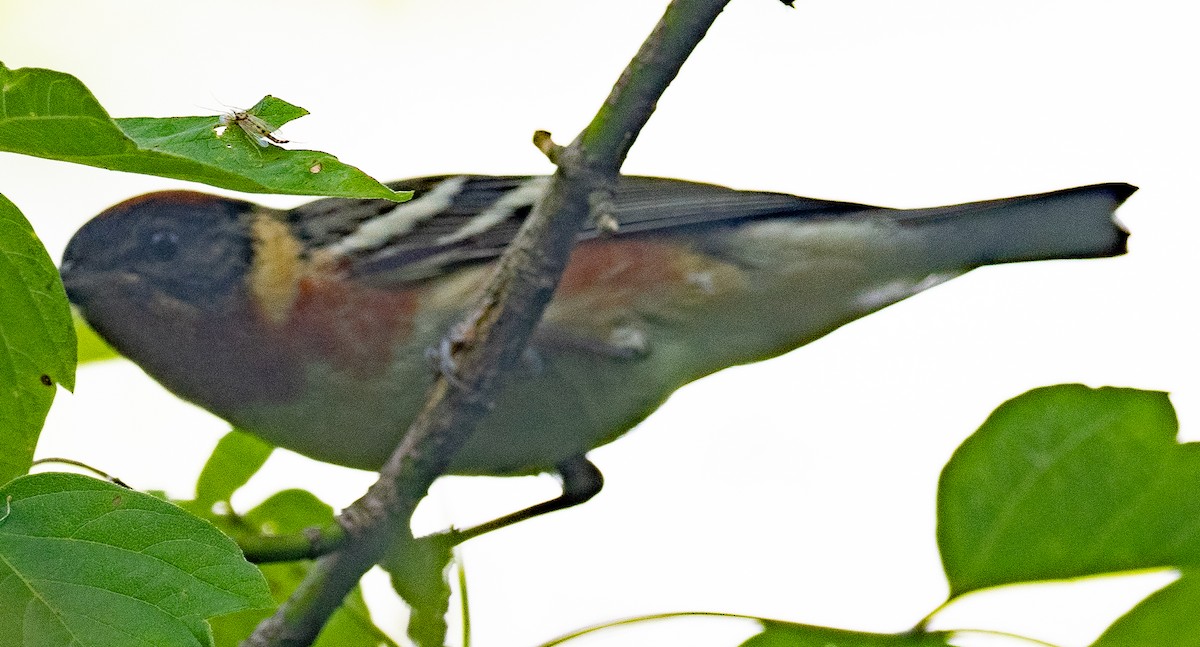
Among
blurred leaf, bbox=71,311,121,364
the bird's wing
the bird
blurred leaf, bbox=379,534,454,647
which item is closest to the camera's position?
blurred leaf, bbox=379,534,454,647

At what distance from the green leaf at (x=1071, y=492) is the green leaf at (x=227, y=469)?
3.92ft

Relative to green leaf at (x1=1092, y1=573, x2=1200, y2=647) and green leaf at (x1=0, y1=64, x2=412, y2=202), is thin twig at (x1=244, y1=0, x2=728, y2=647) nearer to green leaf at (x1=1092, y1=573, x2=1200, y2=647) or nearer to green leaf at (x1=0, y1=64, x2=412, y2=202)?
green leaf at (x1=0, y1=64, x2=412, y2=202)

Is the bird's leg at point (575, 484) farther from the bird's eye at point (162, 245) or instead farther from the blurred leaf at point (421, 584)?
the bird's eye at point (162, 245)

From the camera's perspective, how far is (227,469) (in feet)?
6.79

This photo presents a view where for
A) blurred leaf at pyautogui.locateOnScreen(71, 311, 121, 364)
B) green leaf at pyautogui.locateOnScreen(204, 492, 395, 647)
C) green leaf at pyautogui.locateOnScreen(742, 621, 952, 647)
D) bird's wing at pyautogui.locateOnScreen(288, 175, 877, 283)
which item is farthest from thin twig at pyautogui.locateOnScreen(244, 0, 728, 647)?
bird's wing at pyautogui.locateOnScreen(288, 175, 877, 283)

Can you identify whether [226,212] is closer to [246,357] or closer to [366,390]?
[246,357]

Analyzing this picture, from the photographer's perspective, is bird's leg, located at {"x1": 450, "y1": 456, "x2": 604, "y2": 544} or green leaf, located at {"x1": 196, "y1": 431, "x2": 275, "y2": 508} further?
bird's leg, located at {"x1": 450, "y1": 456, "x2": 604, "y2": 544}

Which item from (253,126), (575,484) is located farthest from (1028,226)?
(253,126)

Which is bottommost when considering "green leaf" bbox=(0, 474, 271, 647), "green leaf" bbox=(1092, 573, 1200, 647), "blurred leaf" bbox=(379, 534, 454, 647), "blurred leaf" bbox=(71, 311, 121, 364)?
"green leaf" bbox=(1092, 573, 1200, 647)

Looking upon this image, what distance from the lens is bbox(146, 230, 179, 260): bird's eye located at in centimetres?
276

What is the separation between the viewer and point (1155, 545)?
1.48 meters

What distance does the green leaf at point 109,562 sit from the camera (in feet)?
3.23

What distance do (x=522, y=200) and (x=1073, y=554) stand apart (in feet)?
6.36

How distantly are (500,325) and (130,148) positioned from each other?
2.09 feet
